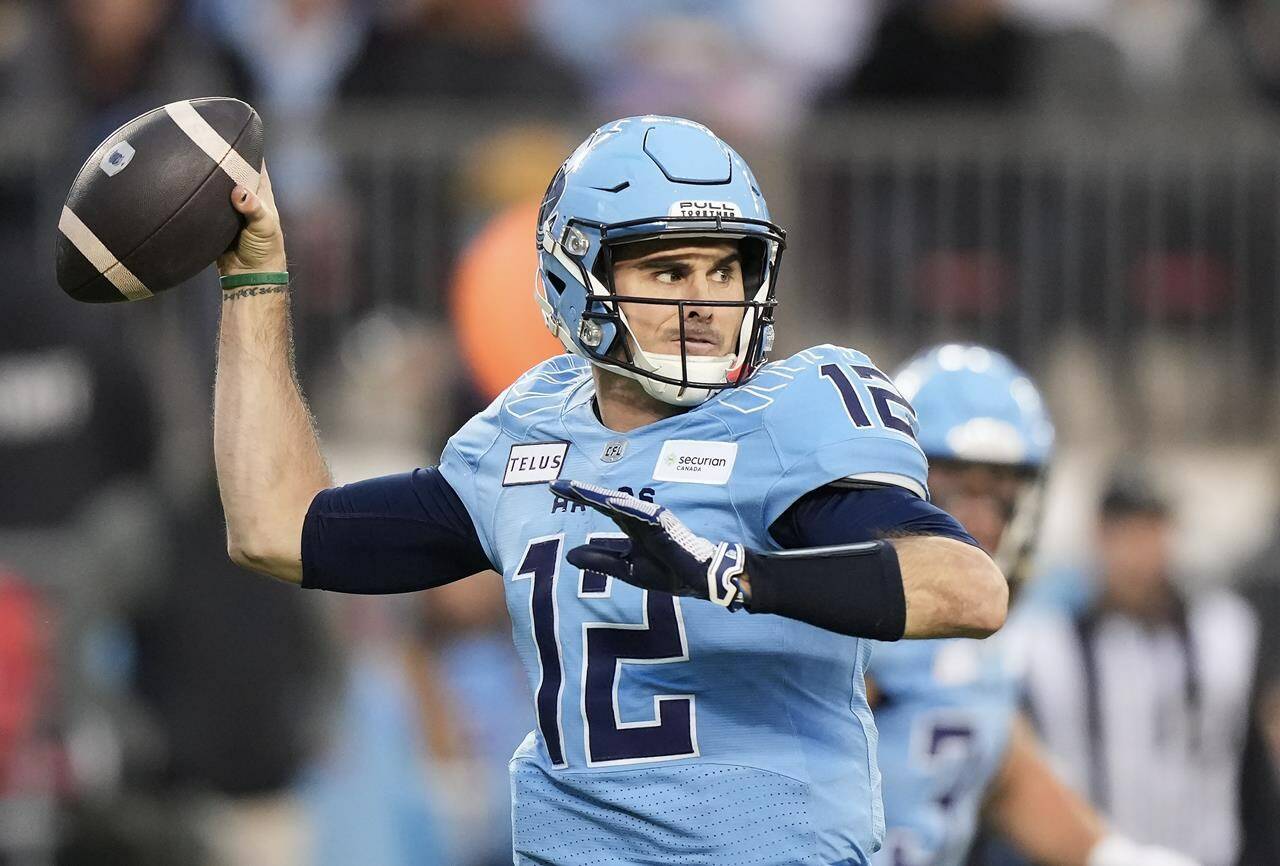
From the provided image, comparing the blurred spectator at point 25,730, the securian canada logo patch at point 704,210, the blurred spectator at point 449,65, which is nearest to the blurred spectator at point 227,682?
the blurred spectator at point 25,730

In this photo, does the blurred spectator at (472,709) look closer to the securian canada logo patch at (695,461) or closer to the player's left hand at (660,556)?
the securian canada logo patch at (695,461)

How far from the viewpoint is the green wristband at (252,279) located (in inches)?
191

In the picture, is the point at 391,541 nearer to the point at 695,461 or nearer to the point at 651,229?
the point at 695,461

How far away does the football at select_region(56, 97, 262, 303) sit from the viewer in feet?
15.4

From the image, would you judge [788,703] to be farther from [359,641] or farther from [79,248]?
[359,641]

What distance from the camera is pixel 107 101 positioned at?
9.89 meters

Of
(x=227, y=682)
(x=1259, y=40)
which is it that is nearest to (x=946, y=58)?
(x=1259, y=40)

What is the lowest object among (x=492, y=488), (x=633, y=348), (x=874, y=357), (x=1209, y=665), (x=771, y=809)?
(x=1209, y=665)

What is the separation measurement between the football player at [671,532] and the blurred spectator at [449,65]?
6.01m

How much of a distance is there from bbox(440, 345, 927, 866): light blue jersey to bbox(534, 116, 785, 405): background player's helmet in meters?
0.10

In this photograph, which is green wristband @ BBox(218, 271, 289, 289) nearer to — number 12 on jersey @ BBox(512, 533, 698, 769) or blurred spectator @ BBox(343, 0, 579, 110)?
number 12 on jersey @ BBox(512, 533, 698, 769)

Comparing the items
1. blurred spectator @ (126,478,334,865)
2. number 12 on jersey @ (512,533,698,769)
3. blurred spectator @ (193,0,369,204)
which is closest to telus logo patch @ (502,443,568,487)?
number 12 on jersey @ (512,533,698,769)

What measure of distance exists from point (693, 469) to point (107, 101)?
6.29m

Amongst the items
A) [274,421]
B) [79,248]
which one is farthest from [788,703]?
[79,248]
